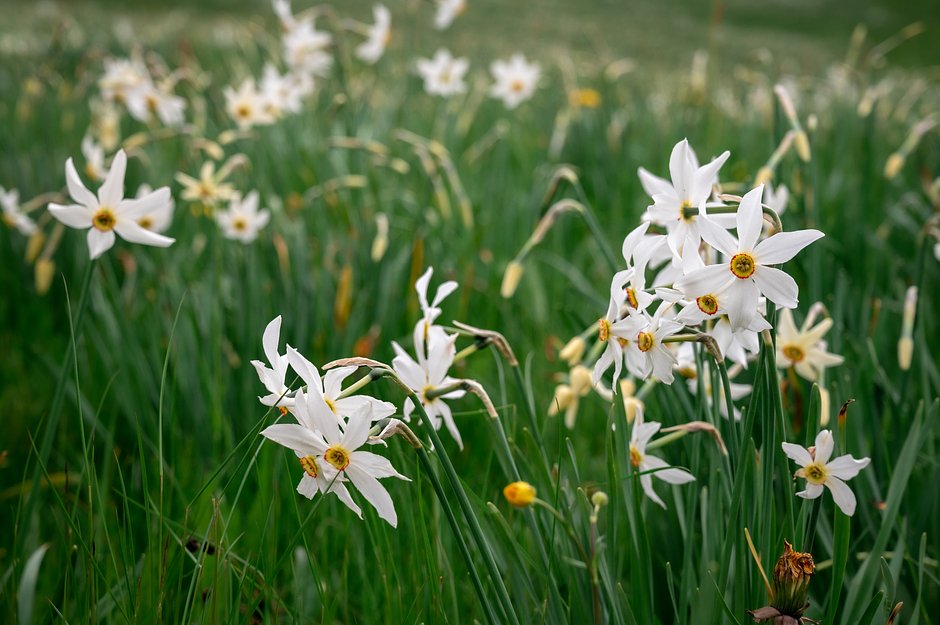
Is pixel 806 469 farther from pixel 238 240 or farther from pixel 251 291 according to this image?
pixel 238 240

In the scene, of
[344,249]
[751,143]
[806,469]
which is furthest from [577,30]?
[806,469]

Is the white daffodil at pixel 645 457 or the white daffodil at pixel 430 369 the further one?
the white daffodil at pixel 645 457

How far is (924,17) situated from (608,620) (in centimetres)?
2523

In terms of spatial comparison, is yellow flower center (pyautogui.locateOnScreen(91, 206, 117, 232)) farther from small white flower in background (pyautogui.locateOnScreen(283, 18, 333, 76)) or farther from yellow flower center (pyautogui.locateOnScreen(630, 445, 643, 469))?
small white flower in background (pyautogui.locateOnScreen(283, 18, 333, 76))

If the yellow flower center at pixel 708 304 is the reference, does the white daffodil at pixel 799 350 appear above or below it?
below

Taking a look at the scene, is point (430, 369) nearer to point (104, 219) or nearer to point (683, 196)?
point (683, 196)

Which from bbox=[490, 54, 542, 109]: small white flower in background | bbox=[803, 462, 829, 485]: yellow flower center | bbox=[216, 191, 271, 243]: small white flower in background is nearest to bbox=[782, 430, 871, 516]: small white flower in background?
bbox=[803, 462, 829, 485]: yellow flower center

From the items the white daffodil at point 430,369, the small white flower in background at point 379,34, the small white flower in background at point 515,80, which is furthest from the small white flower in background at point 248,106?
the white daffodil at point 430,369

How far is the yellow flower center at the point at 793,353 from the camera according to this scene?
1373 mm

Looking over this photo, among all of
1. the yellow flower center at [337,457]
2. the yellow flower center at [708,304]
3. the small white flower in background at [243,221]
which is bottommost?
the yellow flower center at [337,457]

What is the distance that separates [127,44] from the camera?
666cm

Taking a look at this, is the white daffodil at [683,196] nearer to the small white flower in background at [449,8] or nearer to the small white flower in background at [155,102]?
the small white flower in background at [155,102]

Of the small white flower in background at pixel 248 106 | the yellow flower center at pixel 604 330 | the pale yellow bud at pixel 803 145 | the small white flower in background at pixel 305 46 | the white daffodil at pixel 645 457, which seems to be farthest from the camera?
the small white flower in background at pixel 305 46

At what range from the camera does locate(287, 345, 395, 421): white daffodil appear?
2.83ft
